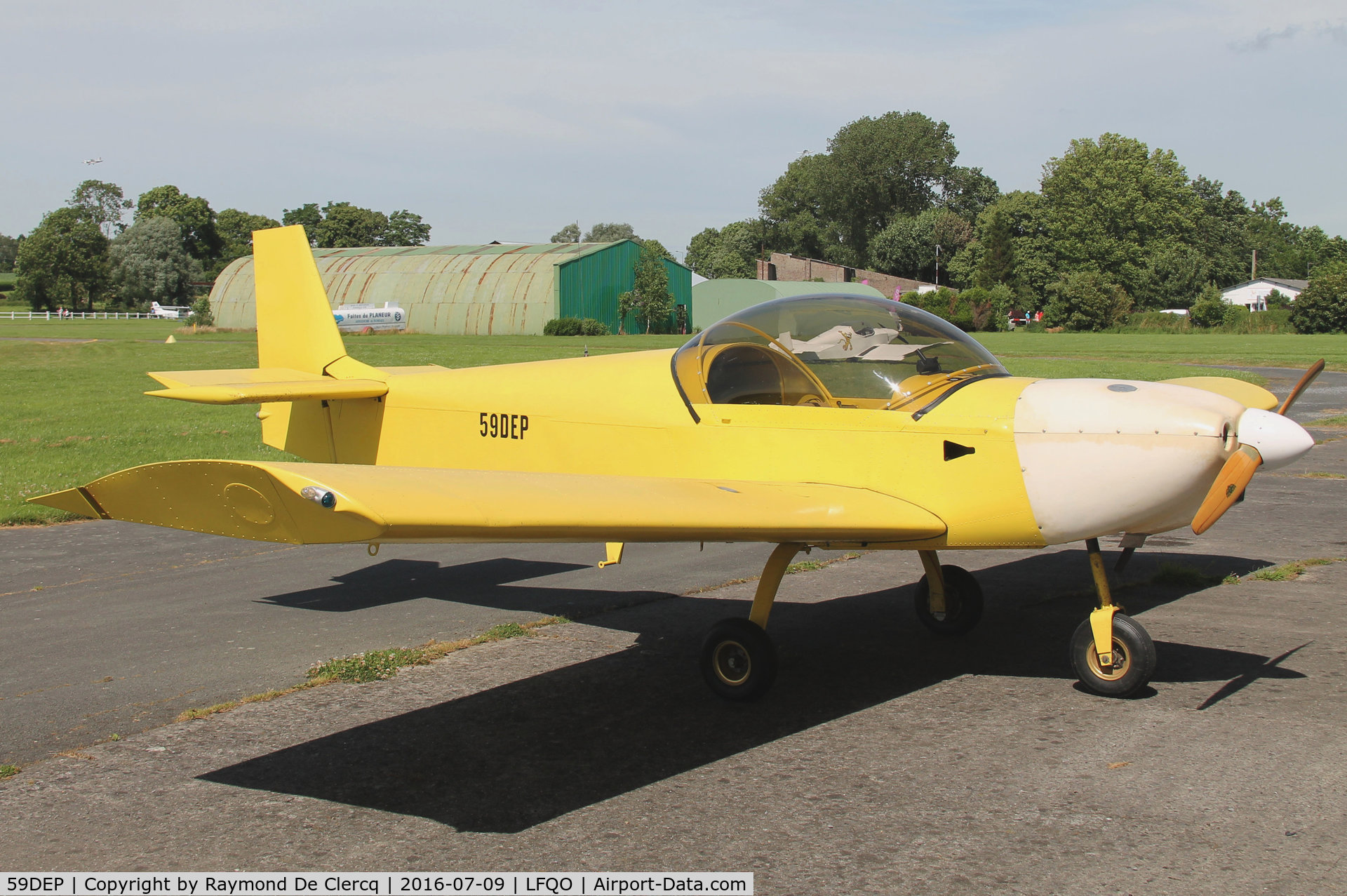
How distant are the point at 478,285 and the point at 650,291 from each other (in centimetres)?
1071

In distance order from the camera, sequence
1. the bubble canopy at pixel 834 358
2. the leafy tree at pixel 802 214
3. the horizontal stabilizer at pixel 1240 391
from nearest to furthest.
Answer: the bubble canopy at pixel 834 358, the horizontal stabilizer at pixel 1240 391, the leafy tree at pixel 802 214

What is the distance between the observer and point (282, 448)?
7840 millimetres

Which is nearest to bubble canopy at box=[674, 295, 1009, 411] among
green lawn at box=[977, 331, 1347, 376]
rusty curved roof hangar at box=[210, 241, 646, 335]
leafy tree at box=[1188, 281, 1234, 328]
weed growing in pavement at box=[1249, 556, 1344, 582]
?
weed growing in pavement at box=[1249, 556, 1344, 582]

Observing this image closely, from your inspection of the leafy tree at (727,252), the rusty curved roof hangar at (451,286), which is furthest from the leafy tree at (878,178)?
the rusty curved roof hangar at (451,286)

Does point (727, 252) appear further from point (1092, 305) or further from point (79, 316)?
point (79, 316)

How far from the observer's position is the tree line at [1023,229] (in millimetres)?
87250

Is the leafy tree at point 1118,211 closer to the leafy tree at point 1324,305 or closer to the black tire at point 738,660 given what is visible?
the leafy tree at point 1324,305

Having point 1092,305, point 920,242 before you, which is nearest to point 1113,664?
point 1092,305

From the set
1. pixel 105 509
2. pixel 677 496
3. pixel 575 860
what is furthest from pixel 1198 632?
pixel 105 509

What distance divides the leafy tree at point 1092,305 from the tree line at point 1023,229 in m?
0.11

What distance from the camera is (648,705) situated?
5.06 m

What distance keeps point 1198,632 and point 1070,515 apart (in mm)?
2023

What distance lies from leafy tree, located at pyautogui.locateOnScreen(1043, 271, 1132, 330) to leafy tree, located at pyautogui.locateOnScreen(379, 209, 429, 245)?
274ft
